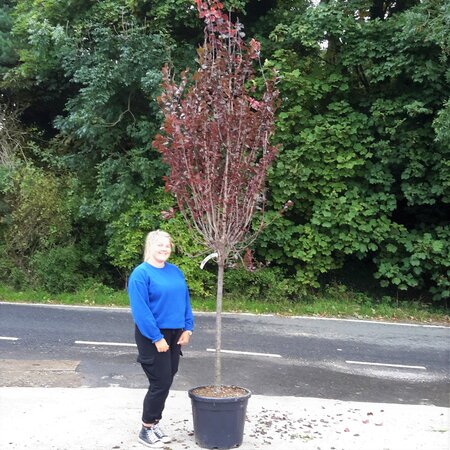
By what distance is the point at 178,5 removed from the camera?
42.0 ft

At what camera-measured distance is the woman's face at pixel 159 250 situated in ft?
15.7

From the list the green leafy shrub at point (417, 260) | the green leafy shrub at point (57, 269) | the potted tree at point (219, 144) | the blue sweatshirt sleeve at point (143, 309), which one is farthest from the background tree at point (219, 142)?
→ the green leafy shrub at point (57, 269)

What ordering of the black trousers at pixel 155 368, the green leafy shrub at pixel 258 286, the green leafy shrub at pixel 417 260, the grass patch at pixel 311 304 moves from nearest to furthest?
1. the black trousers at pixel 155 368
2. the grass patch at pixel 311 304
3. the green leafy shrub at pixel 417 260
4. the green leafy shrub at pixel 258 286

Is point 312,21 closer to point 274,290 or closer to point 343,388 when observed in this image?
point 274,290

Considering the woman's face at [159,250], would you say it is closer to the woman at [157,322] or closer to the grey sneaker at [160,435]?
the woman at [157,322]

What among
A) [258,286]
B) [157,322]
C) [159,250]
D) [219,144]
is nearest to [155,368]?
[157,322]

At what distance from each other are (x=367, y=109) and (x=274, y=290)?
4.84 meters

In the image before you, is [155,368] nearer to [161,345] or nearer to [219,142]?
[161,345]

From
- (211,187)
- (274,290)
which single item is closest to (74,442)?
(211,187)

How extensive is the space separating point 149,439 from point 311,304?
9.05 m

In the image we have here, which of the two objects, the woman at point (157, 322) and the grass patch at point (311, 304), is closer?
the woman at point (157, 322)

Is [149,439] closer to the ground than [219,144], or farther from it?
closer to the ground

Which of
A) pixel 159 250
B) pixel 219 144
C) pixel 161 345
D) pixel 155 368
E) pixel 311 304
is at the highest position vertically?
pixel 219 144

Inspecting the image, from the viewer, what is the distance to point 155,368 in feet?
15.6
